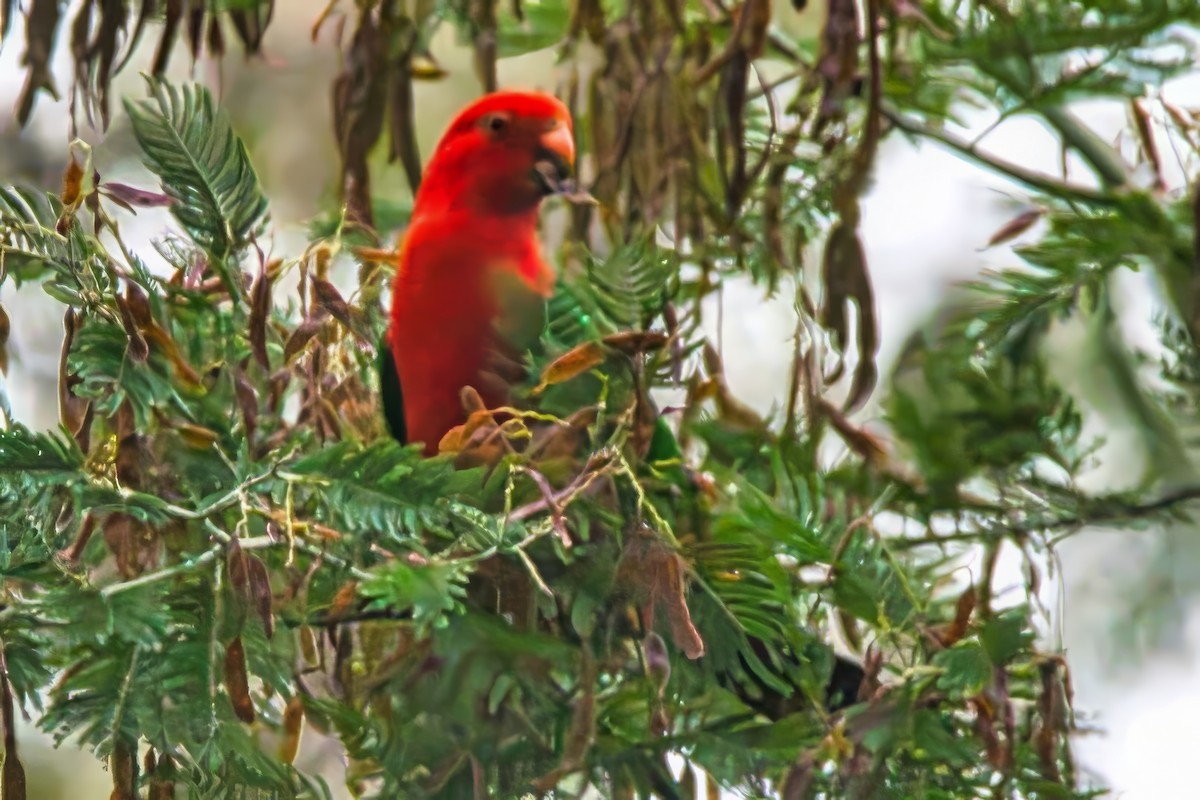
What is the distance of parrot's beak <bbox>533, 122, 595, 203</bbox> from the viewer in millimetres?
962

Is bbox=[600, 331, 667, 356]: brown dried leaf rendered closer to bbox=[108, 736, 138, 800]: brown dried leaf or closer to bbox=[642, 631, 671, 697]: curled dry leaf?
bbox=[642, 631, 671, 697]: curled dry leaf

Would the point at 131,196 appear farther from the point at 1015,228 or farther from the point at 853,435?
the point at 1015,228

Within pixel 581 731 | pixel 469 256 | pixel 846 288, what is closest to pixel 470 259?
pixel 469 256

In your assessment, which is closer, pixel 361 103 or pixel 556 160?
pixel 361 103

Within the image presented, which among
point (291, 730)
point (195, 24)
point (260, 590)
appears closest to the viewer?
point (260, 590)

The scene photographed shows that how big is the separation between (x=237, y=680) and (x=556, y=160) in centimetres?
54

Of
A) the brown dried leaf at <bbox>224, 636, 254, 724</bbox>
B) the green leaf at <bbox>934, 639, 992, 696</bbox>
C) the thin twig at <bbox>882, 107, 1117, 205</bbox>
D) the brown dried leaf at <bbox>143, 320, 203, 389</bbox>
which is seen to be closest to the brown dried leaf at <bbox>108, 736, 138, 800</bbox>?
the brown dried leaf at <bbox>224, 636, 254, 724</bbox>

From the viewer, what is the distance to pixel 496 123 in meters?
0.98

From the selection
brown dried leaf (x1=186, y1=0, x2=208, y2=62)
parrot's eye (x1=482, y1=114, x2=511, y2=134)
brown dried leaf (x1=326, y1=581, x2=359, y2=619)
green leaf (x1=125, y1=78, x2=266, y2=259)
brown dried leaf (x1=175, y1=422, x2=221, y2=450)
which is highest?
brown dried leaf (x1=186, y1=0, x2=208, y2=62)

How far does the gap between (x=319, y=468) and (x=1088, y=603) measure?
145 centimetres

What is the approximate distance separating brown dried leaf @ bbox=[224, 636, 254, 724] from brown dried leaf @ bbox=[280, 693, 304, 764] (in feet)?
0.26

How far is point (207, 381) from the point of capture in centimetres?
70

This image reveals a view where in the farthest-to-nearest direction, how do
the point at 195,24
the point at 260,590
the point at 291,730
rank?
1. the point at 195,24
2. the point at 291,730
3. the point at 260,590

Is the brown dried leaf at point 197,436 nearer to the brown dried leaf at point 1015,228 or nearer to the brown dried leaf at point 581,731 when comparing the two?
the brown dried leaf at point 581,731
